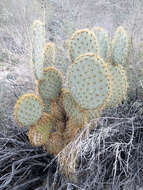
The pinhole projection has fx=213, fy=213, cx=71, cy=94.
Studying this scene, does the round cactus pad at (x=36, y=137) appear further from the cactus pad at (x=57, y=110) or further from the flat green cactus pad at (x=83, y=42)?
the flat green cactus pad at (x=83, y=42)

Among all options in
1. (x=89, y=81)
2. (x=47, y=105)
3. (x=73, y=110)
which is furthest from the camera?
(x=47, y=105)

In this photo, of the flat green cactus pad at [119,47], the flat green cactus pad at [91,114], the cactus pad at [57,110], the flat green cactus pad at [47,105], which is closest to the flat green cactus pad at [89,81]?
the flat green cactus pad at [91,114]

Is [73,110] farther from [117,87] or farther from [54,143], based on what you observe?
[117,87]

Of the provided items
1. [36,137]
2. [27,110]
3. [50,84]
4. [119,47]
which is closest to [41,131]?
[36,137]

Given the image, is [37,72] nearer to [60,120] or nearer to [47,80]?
[47,80]

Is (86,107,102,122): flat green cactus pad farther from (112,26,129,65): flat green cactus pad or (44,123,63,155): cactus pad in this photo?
(112,26,129,65): flat green cactus pad

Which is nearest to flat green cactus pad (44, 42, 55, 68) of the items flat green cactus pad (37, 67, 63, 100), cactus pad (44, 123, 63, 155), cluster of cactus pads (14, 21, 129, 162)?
cluster of cactus pads (14, 21, 129, 162)

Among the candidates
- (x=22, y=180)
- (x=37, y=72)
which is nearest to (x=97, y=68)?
(x=37, y=72)
